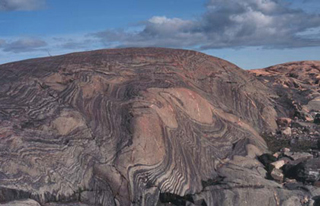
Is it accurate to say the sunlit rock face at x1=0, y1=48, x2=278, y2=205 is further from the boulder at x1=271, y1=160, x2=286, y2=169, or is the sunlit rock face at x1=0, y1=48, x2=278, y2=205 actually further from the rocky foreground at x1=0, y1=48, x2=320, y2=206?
the boulder at x1=271, y1=160, x2=286, y2=169

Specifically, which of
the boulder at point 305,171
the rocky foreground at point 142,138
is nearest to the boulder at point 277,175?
the rocky foreground at point 142,138

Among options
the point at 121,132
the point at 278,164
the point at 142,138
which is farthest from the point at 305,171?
the point at 121,132

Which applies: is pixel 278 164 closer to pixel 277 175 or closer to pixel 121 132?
pixel 277 175

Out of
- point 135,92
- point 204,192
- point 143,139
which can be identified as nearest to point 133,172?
point 143,139

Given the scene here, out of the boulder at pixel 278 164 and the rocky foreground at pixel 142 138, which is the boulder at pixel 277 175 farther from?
the boulder at pixel 278 164

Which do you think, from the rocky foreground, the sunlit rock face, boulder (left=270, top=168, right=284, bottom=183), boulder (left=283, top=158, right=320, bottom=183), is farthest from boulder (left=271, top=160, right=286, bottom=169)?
the sunlit rock face
